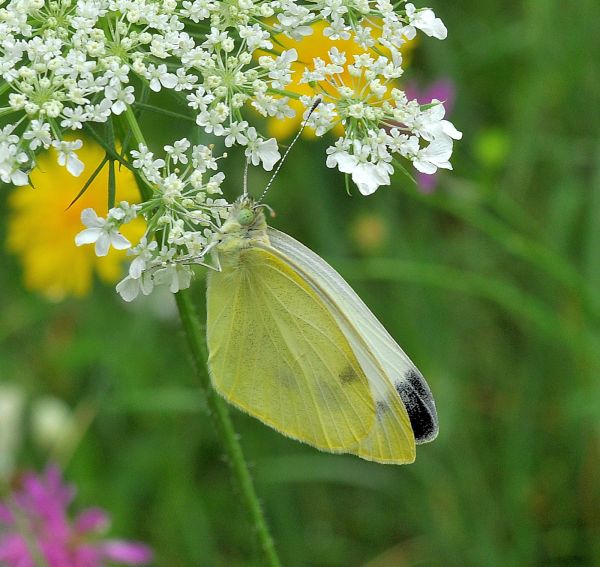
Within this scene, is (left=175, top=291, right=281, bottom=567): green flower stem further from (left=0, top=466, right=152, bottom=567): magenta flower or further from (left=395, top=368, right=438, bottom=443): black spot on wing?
(left=0, top=466, right=152, bottom=567): magenta flower

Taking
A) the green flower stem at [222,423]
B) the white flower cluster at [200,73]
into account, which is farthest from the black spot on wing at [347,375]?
the white flower cluster at [200,73]

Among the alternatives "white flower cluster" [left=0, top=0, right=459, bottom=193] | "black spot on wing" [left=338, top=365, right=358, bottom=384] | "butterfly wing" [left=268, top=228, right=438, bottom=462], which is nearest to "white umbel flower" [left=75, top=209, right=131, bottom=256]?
"white flower cluster" [left=0, top=0, right=459, bottom=193]

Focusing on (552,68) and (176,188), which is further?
(552,68)

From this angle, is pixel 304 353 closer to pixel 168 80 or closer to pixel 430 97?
pixel 168 80

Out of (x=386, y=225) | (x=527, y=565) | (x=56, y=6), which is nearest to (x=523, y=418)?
(x=527, y=565)

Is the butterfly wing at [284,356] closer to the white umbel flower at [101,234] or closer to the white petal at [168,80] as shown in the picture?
the white umbel flower at [101,234]

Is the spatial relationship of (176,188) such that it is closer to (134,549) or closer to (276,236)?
(276,236)
